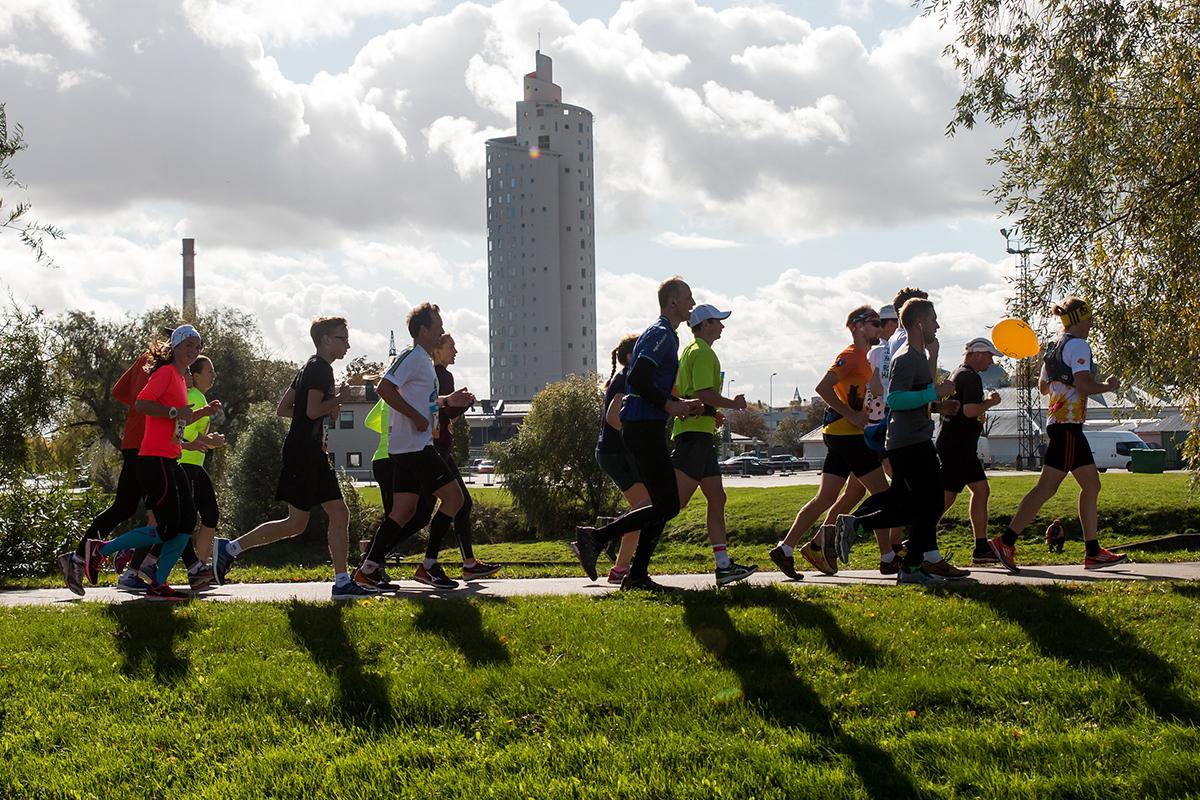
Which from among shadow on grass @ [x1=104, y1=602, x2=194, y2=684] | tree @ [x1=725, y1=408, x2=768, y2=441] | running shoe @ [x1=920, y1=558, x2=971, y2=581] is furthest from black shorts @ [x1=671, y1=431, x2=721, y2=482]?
tree @ [x1=725, y1=408, x2=768, y2=441]

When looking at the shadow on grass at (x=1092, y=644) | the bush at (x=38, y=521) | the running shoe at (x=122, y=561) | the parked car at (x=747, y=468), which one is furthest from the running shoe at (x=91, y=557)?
the parked car at (x=747, y=468)

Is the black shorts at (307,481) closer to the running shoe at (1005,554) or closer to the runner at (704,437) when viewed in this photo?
the runner at (704,437)

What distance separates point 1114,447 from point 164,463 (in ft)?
211

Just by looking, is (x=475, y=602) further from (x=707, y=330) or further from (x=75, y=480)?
(x=75, y=480)

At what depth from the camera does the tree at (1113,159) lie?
10758 millimetres

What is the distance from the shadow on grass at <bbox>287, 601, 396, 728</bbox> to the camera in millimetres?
5602

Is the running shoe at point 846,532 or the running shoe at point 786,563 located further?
the running shoe at point 786,563

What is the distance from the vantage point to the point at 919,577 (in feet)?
28.0

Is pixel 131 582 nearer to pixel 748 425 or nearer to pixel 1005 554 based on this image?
pixel 1005 554

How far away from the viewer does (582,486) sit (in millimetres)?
42562

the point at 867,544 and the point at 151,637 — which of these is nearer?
the point at 151,637

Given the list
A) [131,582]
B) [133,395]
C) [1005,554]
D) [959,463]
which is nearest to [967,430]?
[959,463]

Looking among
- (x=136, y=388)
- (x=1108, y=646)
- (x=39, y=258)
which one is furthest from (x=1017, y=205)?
(x=39, y=258)

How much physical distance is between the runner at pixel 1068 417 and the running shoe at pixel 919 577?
58.0 inches
